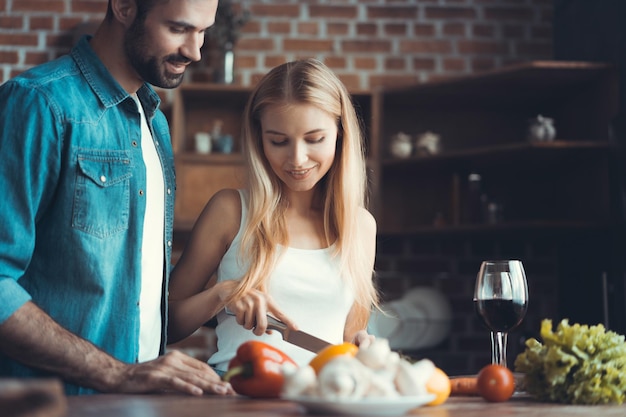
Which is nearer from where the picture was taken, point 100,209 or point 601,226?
point 100,209

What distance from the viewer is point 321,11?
387cm

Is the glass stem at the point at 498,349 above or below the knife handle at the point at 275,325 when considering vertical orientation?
below

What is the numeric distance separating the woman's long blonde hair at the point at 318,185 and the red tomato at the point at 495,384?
2.01ft

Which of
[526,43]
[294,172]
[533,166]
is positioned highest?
[526,43]

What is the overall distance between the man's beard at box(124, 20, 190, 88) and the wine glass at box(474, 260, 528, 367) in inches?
32.6

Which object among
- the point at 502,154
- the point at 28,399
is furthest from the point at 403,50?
the point at 28,399

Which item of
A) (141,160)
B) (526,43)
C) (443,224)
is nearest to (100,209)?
(141,160)

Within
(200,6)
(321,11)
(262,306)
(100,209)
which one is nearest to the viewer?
(262,306)

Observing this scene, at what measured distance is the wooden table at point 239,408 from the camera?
3.50 ft

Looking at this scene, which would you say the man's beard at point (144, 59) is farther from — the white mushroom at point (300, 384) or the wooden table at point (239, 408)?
the white mushroom at point (300, 384)

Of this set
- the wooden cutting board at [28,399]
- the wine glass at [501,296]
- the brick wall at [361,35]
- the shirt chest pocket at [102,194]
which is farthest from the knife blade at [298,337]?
the brick wall at [361,35]

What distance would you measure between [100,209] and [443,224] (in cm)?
222

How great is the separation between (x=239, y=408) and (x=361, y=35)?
9.84 feet

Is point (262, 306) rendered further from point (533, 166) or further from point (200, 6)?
Result: point (533, 166)
